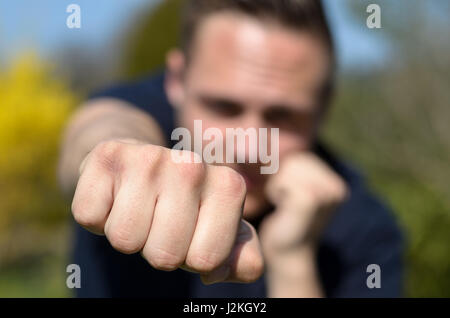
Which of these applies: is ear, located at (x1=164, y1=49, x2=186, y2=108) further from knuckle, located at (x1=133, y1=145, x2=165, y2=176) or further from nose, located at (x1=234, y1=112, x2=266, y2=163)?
knuckle, located at (x1=133, y1=145, x2=165, y2=176)

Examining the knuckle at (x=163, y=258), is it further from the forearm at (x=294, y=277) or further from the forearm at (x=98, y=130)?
the forearm at (x=294, y=277)

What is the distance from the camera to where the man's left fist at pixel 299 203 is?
5.53 ft

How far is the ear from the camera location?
1.97 m

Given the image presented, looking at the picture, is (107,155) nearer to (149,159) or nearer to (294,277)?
(149,159)

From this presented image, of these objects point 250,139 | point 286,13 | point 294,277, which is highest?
point 286,13

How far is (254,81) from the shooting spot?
1.65 m

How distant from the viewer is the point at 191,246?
0.70 m

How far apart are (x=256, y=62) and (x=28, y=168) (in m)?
5.51

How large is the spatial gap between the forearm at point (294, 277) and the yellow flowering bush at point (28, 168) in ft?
17.4

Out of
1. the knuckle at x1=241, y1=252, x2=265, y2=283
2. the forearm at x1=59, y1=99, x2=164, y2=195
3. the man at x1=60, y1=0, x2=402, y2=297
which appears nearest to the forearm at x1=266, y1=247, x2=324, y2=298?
A: the man at x1=60, y1=0, x2=402, y2=297

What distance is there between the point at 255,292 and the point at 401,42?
4.59m

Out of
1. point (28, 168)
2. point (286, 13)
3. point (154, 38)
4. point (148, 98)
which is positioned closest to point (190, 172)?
point (286, 13)

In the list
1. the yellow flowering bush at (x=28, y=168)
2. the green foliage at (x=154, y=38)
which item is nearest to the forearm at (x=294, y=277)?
the green foliage at (x=154, y=38)
